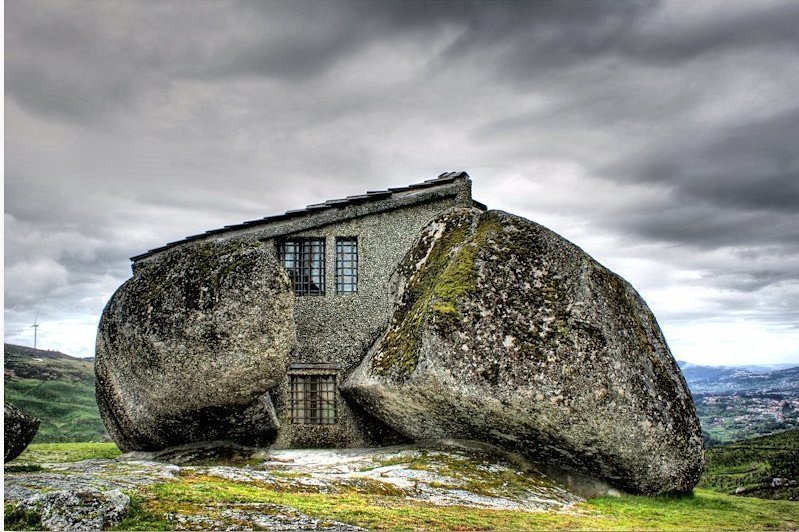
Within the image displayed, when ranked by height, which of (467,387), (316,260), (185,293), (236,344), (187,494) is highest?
(316,260)

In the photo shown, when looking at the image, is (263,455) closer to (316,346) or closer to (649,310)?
(316,346)

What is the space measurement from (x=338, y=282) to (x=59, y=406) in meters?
77.0

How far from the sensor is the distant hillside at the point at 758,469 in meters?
27.5

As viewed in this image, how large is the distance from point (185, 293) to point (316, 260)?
6.10 m

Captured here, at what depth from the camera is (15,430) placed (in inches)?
619

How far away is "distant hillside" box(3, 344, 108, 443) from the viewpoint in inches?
2798

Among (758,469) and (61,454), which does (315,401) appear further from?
(758,469)

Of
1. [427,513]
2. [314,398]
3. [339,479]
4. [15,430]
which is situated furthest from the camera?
[314,398]

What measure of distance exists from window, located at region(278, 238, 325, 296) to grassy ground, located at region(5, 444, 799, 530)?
10283 mm

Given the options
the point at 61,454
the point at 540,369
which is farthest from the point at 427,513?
the point at 61,454

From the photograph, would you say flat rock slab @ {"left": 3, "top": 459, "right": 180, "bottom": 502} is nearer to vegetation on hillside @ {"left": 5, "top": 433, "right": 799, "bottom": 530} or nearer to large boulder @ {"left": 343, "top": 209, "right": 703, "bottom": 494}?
vegetation on hillside @ {"left": 5, "top": 433, "right": 799, "bottom": 530}

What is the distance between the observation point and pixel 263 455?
18.5 metres

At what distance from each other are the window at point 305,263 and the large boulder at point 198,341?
4464mm

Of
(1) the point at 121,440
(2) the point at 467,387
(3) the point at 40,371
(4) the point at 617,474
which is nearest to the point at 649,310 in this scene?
(4) the point at 617,474
